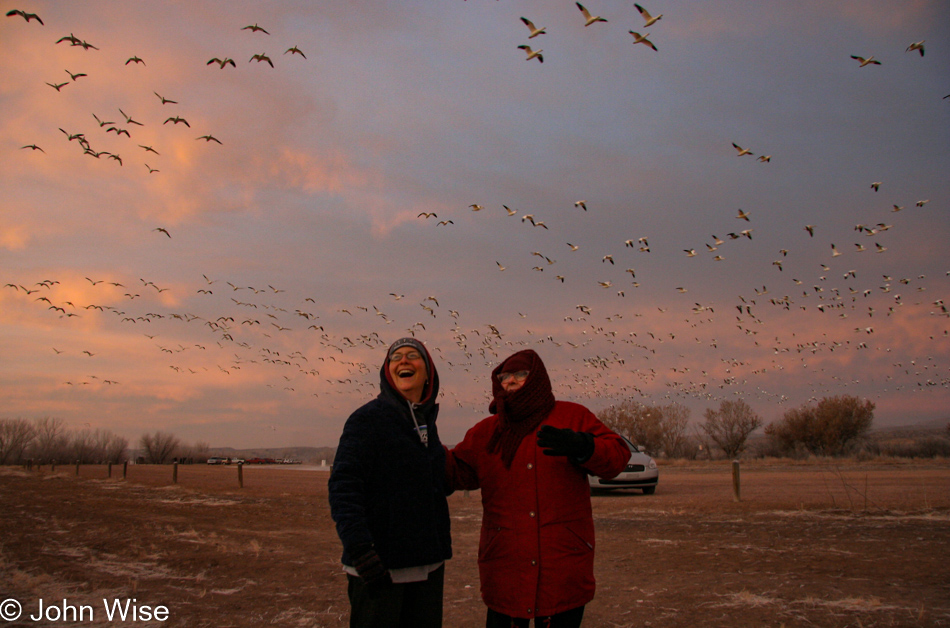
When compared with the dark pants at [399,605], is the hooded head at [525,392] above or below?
above

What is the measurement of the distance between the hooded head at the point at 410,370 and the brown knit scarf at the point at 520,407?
0.38m

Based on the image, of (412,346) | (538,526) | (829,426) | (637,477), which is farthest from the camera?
(829,426)

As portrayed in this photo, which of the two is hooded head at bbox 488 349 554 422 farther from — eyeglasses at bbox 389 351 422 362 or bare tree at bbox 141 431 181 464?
bare tree at bbox 141 431 181 464

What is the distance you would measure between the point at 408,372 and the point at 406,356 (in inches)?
3.4

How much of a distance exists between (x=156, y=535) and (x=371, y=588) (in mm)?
9773

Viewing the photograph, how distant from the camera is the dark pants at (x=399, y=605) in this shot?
2.71m

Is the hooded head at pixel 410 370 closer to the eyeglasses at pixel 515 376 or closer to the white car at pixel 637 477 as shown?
the eyeglasses at pixel 515 376

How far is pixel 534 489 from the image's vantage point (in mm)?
2914

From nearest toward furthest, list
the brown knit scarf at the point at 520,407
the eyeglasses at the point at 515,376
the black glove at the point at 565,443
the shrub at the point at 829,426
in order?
the black glove at the point at 565,443 < the brown knit scarf at the point at 520,407 < the eyeglasses at the point at 515,376 < the shrub at the point at 829,426

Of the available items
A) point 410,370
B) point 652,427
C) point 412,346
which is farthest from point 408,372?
point 652,427

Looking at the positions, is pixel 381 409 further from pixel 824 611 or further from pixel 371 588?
pixel 824 611

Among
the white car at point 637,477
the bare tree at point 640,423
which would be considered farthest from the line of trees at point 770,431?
the white car at point 637,477

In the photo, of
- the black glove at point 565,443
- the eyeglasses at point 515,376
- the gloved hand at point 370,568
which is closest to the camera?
the gloved hand at point 370,568

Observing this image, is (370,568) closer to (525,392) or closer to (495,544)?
(495,544)
